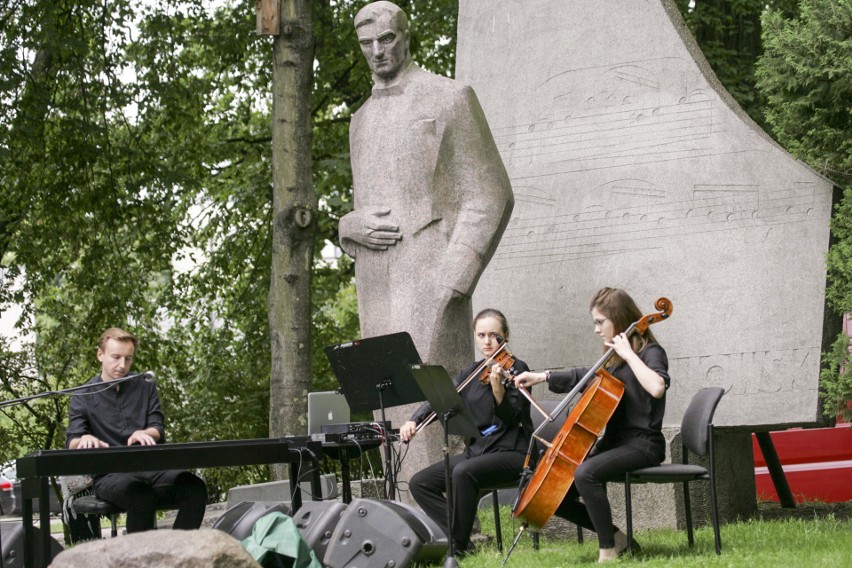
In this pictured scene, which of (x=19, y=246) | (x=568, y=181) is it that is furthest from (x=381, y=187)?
(x=19, y=246)

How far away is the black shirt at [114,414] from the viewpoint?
7035mm

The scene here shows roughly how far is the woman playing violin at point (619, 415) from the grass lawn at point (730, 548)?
21 centimetres

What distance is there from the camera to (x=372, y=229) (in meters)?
7.79

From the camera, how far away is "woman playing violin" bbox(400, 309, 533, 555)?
649 centimetres

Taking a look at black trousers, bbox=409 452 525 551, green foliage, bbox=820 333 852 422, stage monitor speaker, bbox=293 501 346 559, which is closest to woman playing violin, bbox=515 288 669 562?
black trousers, bbox=409 452 525 551

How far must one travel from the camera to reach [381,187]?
784cm

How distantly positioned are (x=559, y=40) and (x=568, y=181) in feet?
3.29

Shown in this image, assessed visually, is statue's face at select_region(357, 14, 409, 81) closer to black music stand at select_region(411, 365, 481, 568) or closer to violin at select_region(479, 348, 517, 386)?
violin at select_region(479, 348, 517, 386)

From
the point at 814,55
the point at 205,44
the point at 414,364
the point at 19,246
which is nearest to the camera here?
the point at 414,364

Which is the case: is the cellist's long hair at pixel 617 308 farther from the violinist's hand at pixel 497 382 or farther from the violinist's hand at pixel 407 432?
the violinist's hand at pixel 407 432

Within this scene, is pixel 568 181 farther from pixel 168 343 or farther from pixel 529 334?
pixel 168 343

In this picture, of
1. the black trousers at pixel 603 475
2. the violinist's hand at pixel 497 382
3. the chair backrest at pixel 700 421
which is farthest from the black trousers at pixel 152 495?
the chair backrest at pixel 700 421

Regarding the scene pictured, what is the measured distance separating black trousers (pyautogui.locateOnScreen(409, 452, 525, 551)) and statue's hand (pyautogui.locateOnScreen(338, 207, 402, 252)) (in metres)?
1.59

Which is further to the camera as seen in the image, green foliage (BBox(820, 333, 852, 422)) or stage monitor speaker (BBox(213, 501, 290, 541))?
green foliage (BBox(820, 333, 852, 422))
